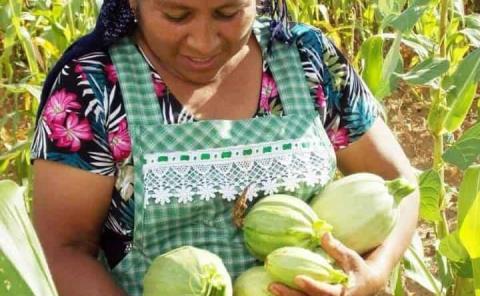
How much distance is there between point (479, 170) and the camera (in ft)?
5.15

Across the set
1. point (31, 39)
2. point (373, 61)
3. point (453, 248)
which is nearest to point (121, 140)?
point (453, 248)

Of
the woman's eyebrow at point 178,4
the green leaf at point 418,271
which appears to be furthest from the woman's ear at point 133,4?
the green leaf at point 418,271

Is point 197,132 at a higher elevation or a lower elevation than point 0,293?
lower

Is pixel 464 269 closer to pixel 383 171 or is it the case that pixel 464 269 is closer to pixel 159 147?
pixel 383 171

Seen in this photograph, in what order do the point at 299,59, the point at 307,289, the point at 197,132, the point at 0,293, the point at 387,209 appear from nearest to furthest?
the point at 0,293 < the point at 307,289 < the point at 387,209 < the point at 197,132 < the point at 299,59

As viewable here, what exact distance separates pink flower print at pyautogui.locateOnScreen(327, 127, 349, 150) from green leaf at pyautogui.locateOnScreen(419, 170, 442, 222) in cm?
32

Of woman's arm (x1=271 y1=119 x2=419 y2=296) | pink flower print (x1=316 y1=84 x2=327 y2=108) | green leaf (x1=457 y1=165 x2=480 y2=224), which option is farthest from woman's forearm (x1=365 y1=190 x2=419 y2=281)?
pink flower print (x1=316 y1=84 x2=327 y2=108)

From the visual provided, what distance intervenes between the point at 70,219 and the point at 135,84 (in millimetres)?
234

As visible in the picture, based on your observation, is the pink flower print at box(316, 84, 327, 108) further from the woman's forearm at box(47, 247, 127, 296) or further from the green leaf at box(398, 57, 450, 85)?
the woman's forearm at box(47, 247, 127, 296)

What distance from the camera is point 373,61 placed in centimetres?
215

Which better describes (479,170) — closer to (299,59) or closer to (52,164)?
(299,59)

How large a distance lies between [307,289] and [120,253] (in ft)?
1.44

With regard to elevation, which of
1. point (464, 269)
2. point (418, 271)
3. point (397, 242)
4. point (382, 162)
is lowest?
point (418, 271)

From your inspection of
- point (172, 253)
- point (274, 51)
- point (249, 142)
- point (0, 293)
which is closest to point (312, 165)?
point (249, 142)
